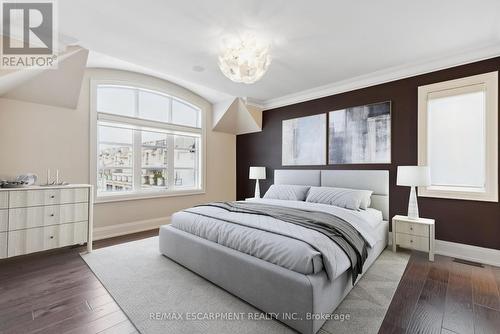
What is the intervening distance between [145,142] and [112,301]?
2.96 m

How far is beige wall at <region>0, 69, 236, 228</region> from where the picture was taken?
2.95 m

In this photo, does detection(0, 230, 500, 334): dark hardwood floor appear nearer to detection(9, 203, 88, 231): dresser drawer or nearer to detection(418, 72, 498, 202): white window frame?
detection(9, 203, 88, 231): dresser drawer

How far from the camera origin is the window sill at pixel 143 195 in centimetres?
372

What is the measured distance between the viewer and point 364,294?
2.07m

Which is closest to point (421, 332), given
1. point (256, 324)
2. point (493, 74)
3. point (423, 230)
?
point (256, 324)

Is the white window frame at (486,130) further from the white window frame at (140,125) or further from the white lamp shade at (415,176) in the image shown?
the white window frame at (140,125)

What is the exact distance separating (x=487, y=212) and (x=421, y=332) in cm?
216

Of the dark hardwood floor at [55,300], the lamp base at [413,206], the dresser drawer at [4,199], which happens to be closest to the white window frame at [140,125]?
the dresser drawer at [4,199]

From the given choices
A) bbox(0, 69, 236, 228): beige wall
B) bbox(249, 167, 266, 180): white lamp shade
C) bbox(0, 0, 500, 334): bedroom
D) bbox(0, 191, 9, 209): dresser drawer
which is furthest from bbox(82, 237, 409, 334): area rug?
bbox(249, 167, 266, 180): white lamp shade

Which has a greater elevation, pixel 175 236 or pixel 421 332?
pixel 175 236

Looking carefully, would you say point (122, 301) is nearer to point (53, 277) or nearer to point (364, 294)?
point (53, 277)

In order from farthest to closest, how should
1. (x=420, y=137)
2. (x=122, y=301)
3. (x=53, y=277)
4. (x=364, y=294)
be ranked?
(x=420, y=137) → (x=53, y=277) → (x=364, y=294) → (x=122, y=301)

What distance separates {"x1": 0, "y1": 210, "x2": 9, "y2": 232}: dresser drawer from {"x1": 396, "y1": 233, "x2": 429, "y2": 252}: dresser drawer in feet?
15.4

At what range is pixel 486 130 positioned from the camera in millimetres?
2744
